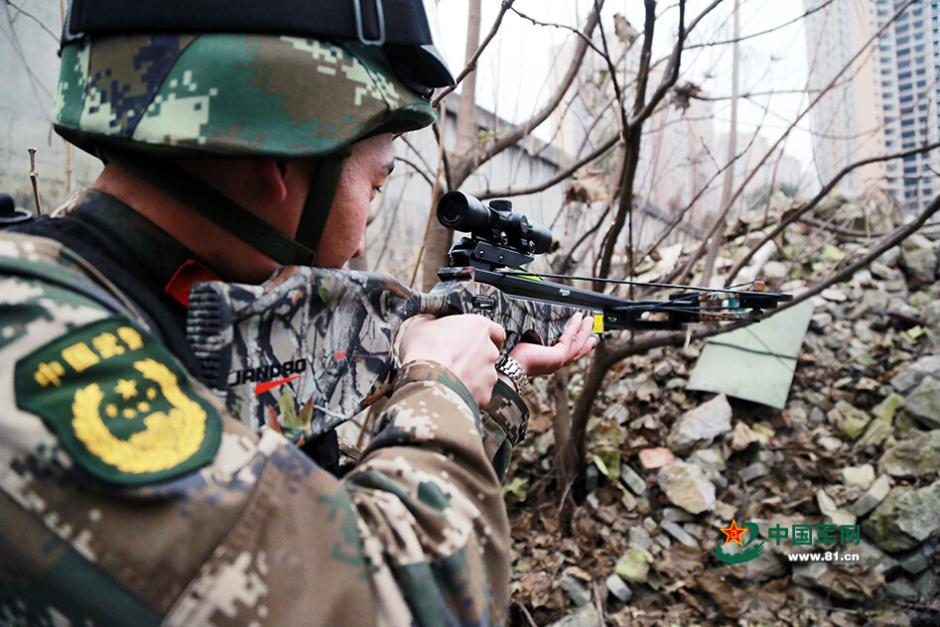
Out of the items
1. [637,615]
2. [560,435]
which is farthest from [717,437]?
[637,615]

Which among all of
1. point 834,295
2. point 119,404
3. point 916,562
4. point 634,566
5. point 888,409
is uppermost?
point 119,404

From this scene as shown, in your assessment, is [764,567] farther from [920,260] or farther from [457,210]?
[920,260]

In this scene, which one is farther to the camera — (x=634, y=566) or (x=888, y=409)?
(x=888, y=409)

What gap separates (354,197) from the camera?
41.5 inches

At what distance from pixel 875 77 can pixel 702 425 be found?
2.45 m

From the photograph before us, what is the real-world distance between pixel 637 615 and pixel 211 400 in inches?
132

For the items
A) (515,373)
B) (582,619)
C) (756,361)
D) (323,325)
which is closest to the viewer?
(323,325)

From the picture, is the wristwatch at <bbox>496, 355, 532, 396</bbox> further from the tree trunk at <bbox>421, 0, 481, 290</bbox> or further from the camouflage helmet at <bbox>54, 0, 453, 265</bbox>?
the tree trunk at <bbox>421, 0, 481, 290</bbox>

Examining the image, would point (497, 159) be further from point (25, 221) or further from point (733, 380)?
point (25, 221)

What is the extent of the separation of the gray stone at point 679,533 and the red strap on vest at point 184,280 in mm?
3662

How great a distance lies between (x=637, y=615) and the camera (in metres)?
3.42

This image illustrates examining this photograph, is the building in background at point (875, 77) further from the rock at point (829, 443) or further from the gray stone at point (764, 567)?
the gray stone at point (764, 567)

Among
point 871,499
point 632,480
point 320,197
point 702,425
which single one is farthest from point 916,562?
point 320,197

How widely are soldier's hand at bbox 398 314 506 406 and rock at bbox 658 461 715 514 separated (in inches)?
122
